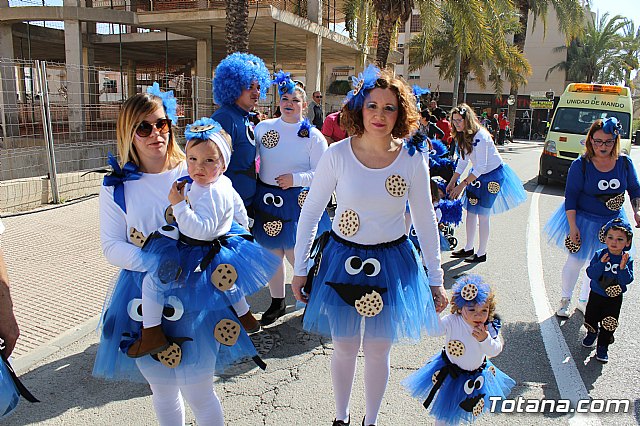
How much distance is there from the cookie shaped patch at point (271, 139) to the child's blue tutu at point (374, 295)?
1771mm

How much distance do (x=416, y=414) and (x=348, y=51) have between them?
75.9ft

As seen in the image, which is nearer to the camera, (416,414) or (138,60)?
(416,414)

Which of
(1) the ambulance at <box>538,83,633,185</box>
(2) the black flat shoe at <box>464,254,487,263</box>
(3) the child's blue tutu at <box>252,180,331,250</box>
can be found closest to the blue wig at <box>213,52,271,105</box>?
(3) the child's blue tutu at <box>252,180,331,250</box>

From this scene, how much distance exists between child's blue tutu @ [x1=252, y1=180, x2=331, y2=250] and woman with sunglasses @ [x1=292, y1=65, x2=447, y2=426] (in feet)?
4.94

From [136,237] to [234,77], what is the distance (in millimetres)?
2043

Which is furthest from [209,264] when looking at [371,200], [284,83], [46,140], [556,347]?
[46,140]

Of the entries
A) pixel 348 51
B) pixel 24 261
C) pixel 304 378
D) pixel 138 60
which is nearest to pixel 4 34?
pixel 138 60

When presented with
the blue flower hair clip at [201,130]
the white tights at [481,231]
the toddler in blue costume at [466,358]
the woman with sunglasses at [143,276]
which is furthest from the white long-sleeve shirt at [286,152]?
the white tights at [481,231]

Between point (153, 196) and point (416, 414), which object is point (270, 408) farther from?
point (153, 196)

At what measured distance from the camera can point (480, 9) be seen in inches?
645

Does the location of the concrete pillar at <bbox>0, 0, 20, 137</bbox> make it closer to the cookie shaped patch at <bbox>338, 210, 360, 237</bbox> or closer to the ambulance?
the cookie shaped patch at <bbox>338, 210, 360, 237</bbox>

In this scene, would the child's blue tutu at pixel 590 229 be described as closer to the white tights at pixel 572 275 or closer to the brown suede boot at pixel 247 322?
the white tights at pixel 572 275

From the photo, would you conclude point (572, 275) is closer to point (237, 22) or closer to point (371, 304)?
point (371, 304)

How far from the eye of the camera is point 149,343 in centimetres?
234
